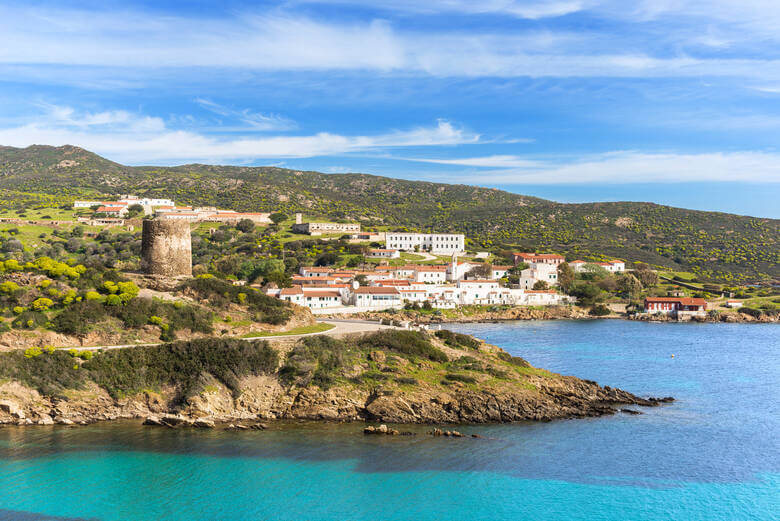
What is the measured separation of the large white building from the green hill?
14738 mm

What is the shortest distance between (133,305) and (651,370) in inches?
1357

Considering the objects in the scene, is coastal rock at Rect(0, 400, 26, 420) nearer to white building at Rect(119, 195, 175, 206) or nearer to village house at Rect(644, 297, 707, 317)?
village house at Rect(644, 297, 707, 317)

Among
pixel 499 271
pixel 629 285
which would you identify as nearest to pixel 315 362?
pixel 499 271

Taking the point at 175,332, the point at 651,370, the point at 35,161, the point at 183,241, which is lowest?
the point at 651,370

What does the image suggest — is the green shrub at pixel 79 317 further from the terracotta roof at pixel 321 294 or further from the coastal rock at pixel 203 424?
the terracotta roof at pixel 321 294

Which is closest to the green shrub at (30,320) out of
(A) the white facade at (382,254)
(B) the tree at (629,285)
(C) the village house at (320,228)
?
(A) the white facade at (382,254)

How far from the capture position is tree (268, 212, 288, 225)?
380 feet

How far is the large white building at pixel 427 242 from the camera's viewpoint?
102m

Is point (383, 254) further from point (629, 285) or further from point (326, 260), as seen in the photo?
point (629, 285)

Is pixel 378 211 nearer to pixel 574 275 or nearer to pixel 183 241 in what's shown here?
pixel 574 275

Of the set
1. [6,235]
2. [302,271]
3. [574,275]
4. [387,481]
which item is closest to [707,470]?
[387,481]

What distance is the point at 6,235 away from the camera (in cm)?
7988

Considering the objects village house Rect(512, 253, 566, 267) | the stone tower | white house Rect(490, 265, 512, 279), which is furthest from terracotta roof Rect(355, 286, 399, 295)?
village house Rect(512, 253, 566, 267)

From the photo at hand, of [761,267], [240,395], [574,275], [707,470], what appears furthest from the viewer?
[761,267]
